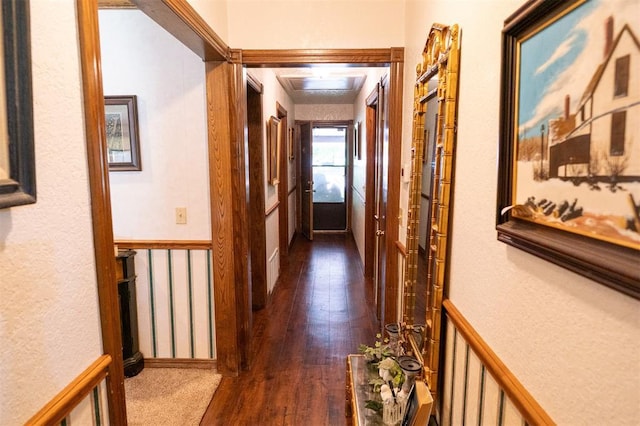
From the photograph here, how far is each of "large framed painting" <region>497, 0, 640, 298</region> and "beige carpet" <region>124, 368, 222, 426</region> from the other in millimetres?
2099

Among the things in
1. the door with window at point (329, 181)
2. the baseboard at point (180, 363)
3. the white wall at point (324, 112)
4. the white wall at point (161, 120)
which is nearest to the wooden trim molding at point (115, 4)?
the white wall at point (161, 120)

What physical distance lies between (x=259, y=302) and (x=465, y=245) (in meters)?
2.76

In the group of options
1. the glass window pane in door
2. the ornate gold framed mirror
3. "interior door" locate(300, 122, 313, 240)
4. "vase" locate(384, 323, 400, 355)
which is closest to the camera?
the ornate gold framed mirror

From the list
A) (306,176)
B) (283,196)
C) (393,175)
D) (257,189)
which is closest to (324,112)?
(306,176)

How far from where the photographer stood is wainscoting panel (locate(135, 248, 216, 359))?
8.39 feet

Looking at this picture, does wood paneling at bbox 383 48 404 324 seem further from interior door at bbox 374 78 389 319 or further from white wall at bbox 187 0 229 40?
white wall at bbox 187 0 229 40

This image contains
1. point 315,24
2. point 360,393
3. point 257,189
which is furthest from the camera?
point 257,189

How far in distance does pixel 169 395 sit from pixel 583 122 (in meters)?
2.56

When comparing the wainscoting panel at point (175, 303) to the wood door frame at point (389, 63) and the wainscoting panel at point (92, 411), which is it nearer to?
the wood door frame at point (389, 63)

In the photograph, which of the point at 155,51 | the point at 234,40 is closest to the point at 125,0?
the point at 155,51

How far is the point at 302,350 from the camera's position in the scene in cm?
293

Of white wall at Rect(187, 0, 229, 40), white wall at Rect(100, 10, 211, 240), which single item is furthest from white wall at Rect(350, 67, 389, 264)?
white wall at Rect(100, 10, 211, 240)

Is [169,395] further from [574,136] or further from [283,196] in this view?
[283,196]

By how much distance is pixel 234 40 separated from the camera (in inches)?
93.3
